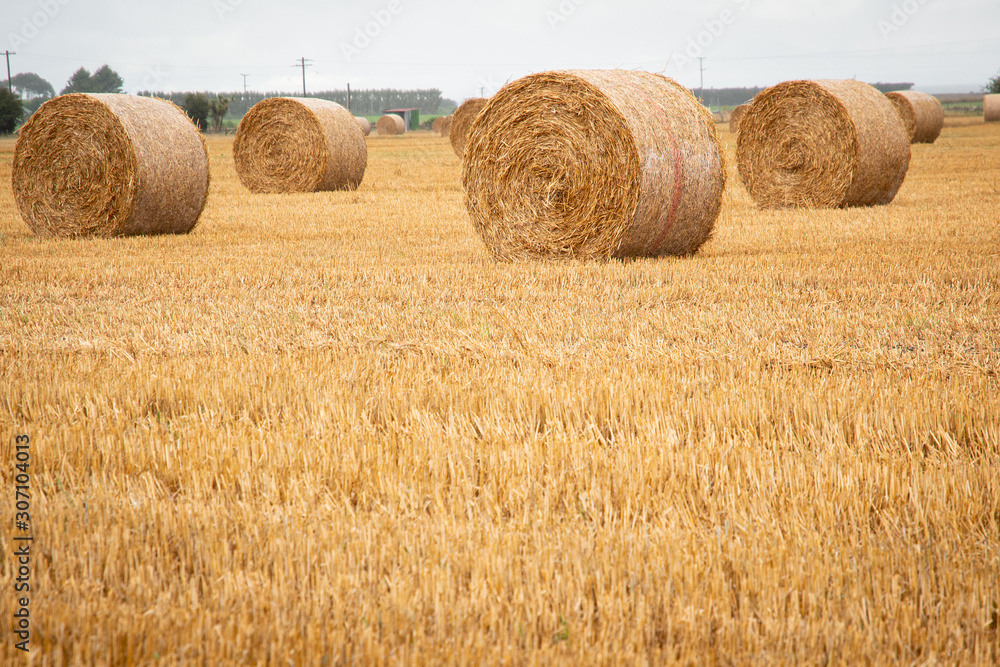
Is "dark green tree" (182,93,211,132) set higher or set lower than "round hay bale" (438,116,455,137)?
higher

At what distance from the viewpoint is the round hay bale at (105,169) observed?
10.6m

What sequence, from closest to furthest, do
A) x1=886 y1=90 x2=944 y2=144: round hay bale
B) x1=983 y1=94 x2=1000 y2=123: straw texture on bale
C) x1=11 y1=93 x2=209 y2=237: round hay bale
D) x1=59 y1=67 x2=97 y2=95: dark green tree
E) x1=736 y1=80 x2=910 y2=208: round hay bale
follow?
x1=11 y1=93 x2=209 y2=237: round hay bale
x1=736 y1=80 x2=910 y2=208: round hay bale
x1=886 y1=90 x2=944 y2=144: round hay bale
x1=983 y1=94 x2=1000 y2=123: straw texture on bale
x1=59 y1=67 x2=97 y2=95: dark green tree

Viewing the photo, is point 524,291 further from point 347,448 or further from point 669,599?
point 669,599

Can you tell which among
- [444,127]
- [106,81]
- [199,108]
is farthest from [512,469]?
[106,81]

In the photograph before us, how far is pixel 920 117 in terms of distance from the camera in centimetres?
2797

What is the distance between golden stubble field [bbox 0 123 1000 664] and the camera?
2096 millimetres

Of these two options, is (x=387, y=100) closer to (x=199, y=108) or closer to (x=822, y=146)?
(x=199, y=108)

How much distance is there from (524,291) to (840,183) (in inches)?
312

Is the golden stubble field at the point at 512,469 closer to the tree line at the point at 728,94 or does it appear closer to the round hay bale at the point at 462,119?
the round hay bale at the point at 462,119

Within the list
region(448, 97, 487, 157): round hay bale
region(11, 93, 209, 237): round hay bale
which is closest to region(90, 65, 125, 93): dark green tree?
region(448, 97, 487, 157): round hay bale

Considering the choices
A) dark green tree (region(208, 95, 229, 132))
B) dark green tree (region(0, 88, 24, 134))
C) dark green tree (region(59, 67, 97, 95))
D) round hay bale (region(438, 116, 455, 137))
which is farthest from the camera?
dark green tree (region(59, 67, 97, 95))

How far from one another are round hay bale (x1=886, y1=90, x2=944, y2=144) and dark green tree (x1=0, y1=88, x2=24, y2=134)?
43.9 m

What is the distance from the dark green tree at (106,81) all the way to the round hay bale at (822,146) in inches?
3858

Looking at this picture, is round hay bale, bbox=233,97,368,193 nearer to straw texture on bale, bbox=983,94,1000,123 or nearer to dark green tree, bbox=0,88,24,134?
straw texture on bale, bbox=983,94,1000,123
